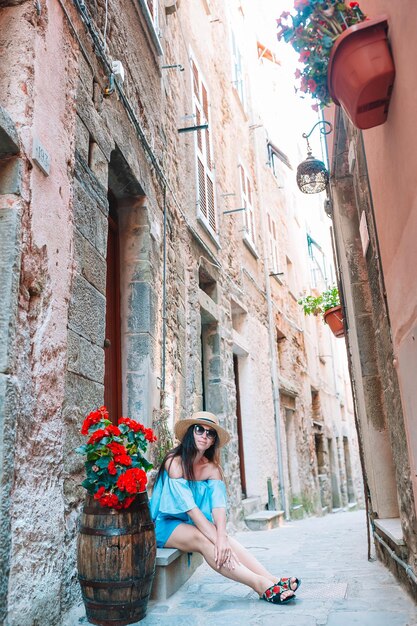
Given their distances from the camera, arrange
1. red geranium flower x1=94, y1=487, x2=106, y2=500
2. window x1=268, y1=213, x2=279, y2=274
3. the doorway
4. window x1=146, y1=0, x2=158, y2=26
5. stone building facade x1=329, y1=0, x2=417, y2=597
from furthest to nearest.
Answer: window x1=268, y1=213, x2=279, y2=274 → window x1=146, y1=0, x2=158, y2=26 → the doorway → red geranium flower x1=94, y1=487, x2=106, y2=500 → stone building facade x1=329, y1=0, x2=417, y2=597

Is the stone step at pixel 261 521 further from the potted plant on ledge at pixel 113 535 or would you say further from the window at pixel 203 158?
the potted plant on ledge at pixel 113 535

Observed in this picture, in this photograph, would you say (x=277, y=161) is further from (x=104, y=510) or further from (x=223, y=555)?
(x=104, y=510)

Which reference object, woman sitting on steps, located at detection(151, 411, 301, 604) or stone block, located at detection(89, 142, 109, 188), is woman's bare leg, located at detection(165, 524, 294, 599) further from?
stone block, located at detection(89, 142, 109, 188)

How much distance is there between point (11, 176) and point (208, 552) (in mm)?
2120

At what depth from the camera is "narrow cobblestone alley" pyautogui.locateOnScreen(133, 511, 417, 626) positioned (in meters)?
2.57

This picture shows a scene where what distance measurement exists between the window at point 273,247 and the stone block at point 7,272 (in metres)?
8.39

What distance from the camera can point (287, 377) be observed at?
1086 centimetres

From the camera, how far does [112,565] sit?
95.3 inches

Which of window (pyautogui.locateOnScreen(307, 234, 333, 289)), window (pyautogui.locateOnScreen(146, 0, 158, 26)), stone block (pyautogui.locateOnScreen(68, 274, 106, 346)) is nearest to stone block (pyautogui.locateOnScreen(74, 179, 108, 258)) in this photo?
stone block (pyautogui.locateOnScreen(68, 274, 106, 346))

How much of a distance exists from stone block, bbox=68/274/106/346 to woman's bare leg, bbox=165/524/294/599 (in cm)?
115

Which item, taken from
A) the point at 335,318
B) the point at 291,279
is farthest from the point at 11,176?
the point at 291,279

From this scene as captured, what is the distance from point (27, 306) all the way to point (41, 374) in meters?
0.31

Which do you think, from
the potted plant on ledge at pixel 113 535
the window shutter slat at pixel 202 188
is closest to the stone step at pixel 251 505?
the window shutter slat at pixel 202 188

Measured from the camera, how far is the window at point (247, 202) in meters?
9.27
